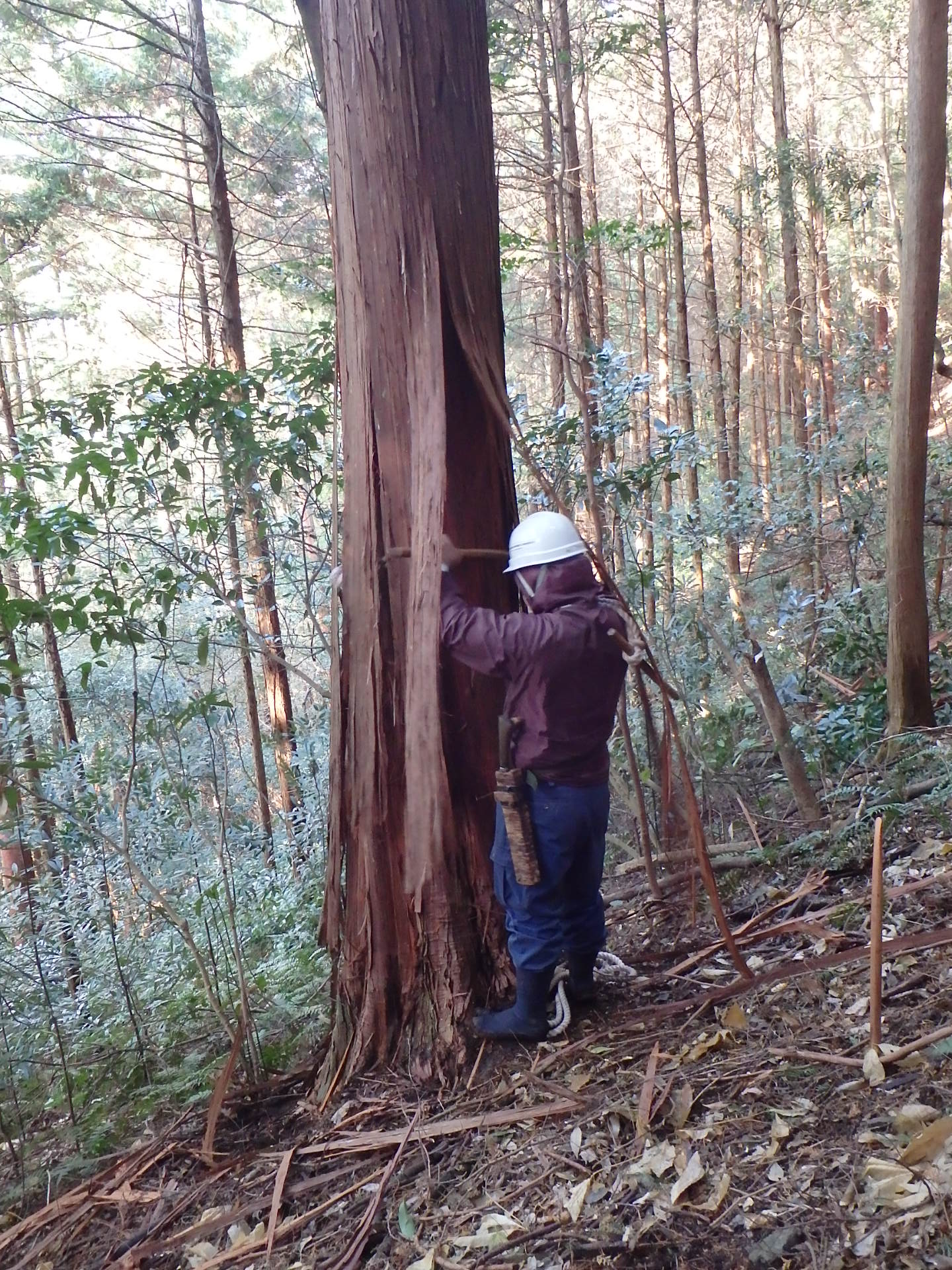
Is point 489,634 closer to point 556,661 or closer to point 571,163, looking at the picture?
point 556,661

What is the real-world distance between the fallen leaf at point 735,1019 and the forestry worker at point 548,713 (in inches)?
24.7

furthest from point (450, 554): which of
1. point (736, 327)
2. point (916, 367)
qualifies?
point (736, 327)

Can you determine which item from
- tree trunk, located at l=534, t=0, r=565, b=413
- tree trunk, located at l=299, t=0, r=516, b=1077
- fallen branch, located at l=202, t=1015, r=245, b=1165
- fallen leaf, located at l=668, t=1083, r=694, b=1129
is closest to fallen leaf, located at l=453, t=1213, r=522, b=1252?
fallen leaf, located at l=668, t=1083, r=694, b=1129

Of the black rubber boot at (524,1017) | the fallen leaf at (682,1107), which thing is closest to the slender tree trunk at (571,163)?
the black rubber boot at (524,1017)

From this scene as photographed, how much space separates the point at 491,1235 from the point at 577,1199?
251 mm

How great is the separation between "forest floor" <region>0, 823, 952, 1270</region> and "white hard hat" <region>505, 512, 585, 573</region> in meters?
1.76

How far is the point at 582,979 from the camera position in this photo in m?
3.57

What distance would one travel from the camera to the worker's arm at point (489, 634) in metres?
3.14

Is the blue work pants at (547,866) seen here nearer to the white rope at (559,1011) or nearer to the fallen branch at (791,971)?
the white rope at (559,1011)

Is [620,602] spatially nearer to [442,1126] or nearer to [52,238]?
[442,1126]

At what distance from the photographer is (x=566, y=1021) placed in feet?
11.1

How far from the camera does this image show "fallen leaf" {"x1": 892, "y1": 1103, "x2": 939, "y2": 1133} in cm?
226

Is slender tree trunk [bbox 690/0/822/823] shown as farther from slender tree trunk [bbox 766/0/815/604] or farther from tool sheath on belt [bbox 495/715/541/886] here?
tool sheath on belt [bbox 495/715/541/886]

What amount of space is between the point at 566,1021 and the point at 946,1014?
1311 mm
